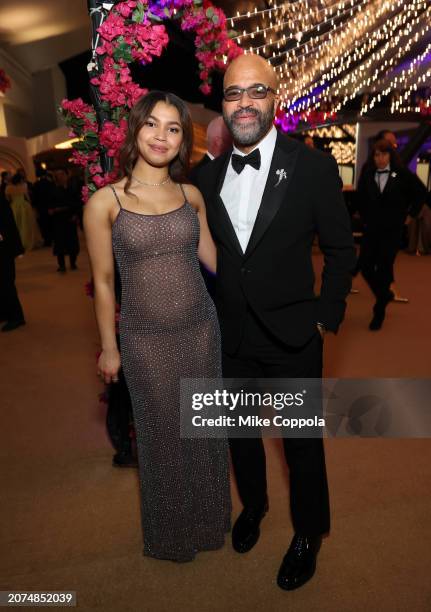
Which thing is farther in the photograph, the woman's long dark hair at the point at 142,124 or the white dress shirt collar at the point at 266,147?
the white dress shirt collar at the point at 266,147

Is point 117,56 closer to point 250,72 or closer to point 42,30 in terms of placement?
point 250,72

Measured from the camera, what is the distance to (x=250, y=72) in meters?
1.74

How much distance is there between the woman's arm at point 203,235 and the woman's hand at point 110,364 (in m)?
0.47

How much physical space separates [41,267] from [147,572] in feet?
24.5

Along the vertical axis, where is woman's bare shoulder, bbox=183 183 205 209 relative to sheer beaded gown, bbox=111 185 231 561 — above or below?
above

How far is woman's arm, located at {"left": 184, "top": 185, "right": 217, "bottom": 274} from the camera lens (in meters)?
1.87

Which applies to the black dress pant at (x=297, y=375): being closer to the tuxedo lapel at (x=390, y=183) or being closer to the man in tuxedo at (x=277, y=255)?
the man in tuxedo at (x=277, y=255)

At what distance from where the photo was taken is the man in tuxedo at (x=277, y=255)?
1736 mm

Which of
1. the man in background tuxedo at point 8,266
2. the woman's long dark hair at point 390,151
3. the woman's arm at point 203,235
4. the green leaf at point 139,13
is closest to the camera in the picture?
the woman's arm at point 203,235

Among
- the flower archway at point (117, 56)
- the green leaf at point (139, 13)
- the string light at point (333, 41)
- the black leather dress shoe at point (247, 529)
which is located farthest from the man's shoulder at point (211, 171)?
the string light at point (333, 41)

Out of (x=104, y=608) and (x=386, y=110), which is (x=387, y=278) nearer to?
(x=104, y=608)

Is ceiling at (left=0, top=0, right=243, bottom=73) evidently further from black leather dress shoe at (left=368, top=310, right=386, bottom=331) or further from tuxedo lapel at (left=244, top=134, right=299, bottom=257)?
tuxedo lapel at (left=244, top=134, right=299, bottom=257)

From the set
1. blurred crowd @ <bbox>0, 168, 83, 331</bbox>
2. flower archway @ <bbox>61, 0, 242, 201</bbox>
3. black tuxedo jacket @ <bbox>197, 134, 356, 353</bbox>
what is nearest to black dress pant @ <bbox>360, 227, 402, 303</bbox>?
flower archway @ <bbox>61, 0, 242, 201</bbox>

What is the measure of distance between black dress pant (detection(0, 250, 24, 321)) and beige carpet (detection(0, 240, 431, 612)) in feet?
4.90
